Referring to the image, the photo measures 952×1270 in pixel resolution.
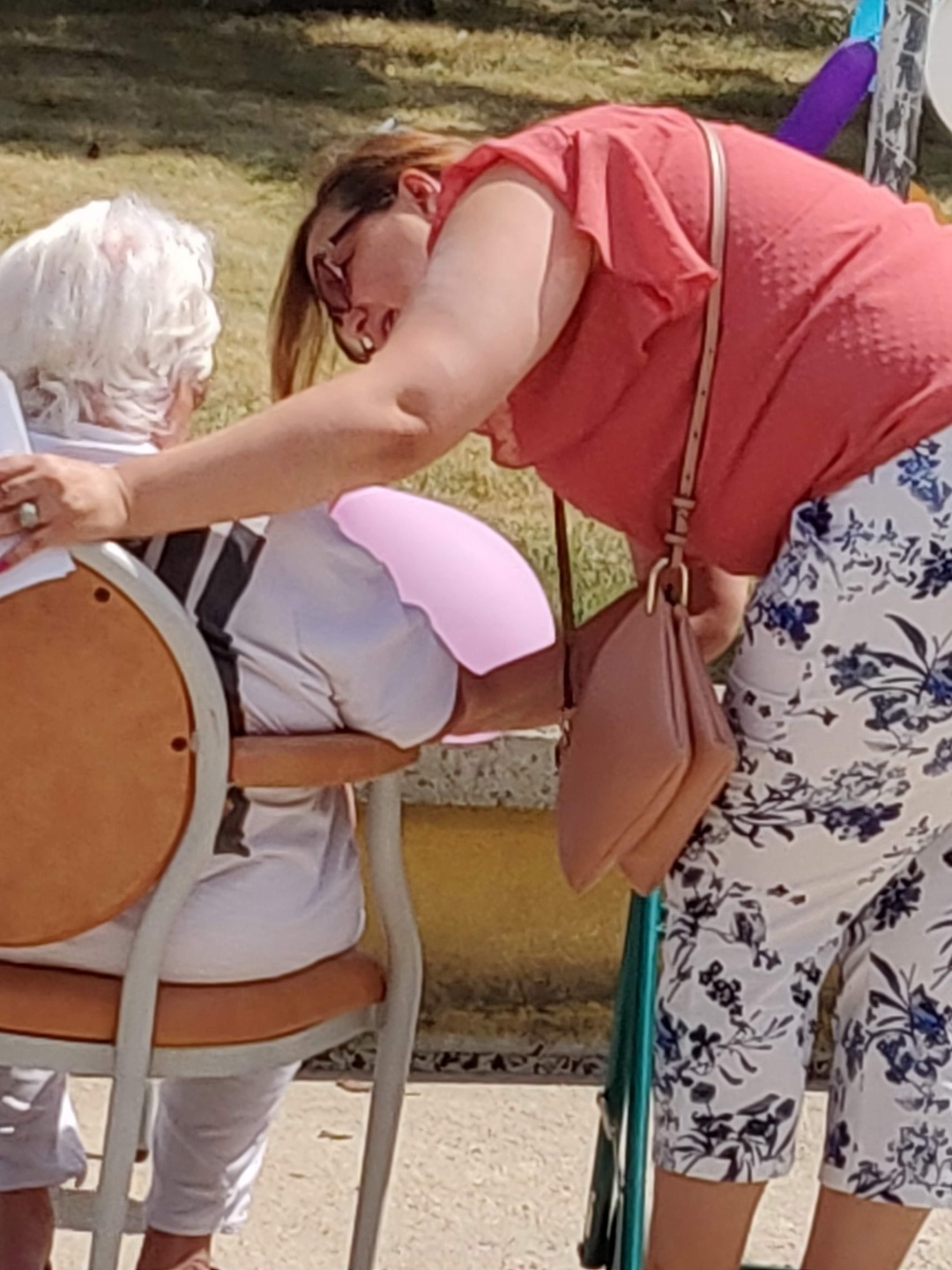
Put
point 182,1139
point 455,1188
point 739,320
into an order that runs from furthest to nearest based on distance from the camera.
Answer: point 455,1188 → point 182,1139 → point 739,320

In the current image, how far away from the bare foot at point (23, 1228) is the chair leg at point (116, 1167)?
0.98 feet

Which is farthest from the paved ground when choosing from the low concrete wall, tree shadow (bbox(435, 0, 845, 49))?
tree shadow (bbox(435, 0, 845, 49))

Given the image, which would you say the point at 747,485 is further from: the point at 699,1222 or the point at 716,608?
the point at 699,1222

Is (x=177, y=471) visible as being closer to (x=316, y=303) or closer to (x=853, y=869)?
(x=316, y=303)

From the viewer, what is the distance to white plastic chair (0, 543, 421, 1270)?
6.77 ft

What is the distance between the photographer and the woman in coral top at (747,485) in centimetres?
194

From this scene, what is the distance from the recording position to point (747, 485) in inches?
80.7

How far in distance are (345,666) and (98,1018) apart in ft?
1.32

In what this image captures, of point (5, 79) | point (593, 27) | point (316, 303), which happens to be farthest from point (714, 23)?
point (316, 303)

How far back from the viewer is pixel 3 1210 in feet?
8.27

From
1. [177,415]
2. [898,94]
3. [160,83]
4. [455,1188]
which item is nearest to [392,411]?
[177,415]

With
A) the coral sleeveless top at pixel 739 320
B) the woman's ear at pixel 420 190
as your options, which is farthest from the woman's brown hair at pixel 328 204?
the coral sleeveless top at pixel 739 320

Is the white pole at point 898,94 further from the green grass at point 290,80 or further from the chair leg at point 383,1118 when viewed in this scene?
the chair leg at point 383,1118

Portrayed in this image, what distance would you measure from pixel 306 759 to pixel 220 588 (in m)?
0.17
